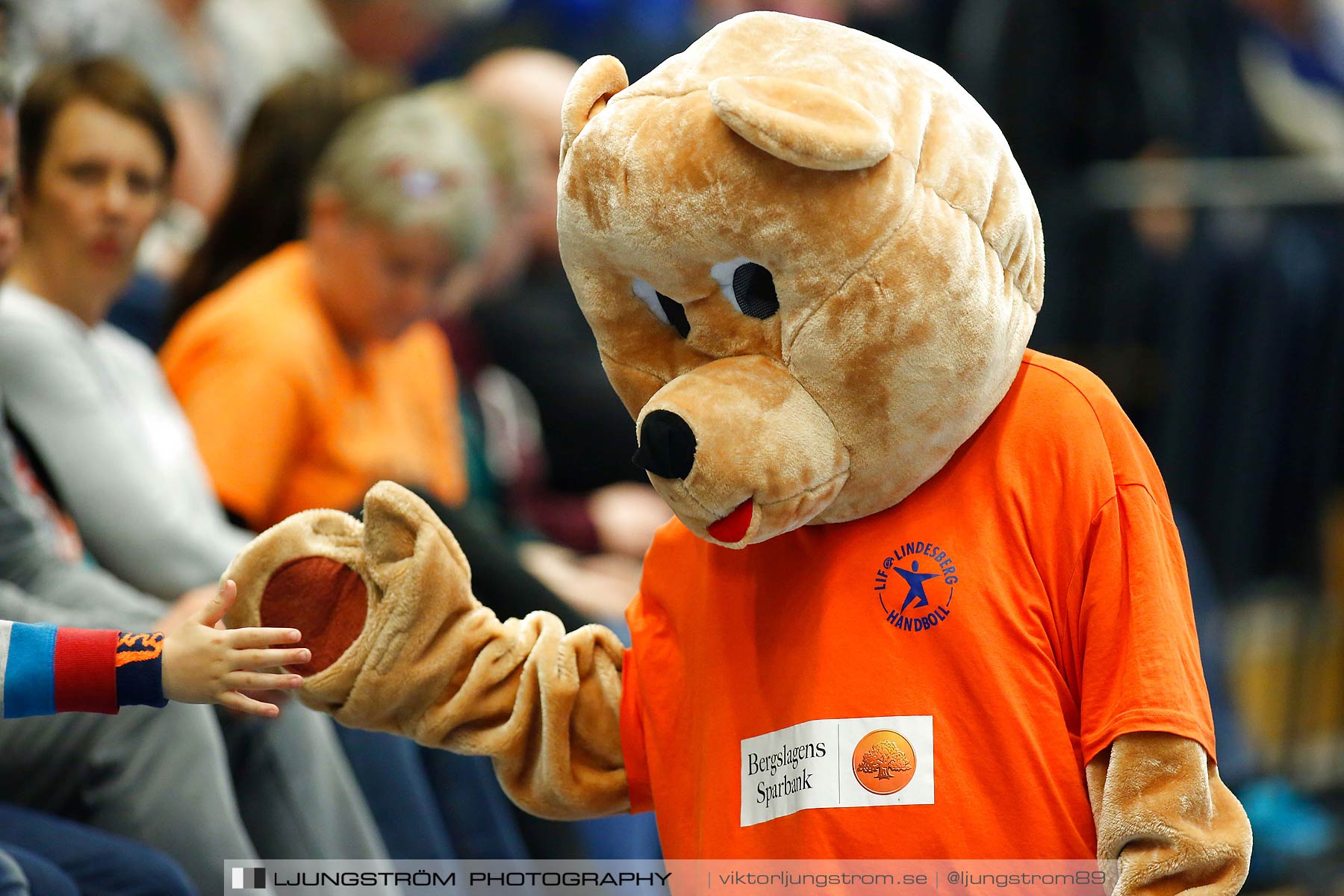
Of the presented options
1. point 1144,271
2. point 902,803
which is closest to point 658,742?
point 902,803

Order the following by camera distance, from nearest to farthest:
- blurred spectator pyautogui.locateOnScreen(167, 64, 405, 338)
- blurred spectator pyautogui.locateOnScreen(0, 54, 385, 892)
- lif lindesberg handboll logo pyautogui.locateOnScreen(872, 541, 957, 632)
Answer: lif lindesberg handboll logo pyautogui.locateOnScreen(872, 541, 957, 632)
blurred spectator pyautogui.locateOnScreen(0, 54, 385, 892)
blurred spectator pyautogui.locateOnScreen(167, 64, 405, 338)

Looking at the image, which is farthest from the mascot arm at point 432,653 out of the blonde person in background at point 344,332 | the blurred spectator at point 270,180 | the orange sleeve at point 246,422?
the blurred spectator at point 270,180

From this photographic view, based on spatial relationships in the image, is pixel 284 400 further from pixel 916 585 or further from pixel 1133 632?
pixel 1133 632

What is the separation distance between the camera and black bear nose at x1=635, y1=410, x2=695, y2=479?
3.28 feet

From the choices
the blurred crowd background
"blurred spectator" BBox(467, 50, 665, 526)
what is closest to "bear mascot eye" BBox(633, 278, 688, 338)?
the blurred crowd background

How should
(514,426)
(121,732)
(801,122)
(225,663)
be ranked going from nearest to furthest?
(801,122) < (225,663) < (121,732) < (514,426)

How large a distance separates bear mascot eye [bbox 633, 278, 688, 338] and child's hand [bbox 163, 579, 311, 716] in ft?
1.07

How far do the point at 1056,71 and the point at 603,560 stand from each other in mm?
1538

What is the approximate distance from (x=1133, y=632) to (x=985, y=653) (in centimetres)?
10

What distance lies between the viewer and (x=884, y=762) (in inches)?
41.8

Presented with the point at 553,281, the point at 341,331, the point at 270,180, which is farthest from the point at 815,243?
the point at 553,281

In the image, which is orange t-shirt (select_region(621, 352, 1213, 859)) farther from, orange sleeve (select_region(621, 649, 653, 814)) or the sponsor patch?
orange sleeve (select_region(621, 649, 653, 814))

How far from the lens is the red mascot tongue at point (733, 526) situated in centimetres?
101

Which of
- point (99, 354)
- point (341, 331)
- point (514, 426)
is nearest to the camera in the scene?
→ point (99, 354)
